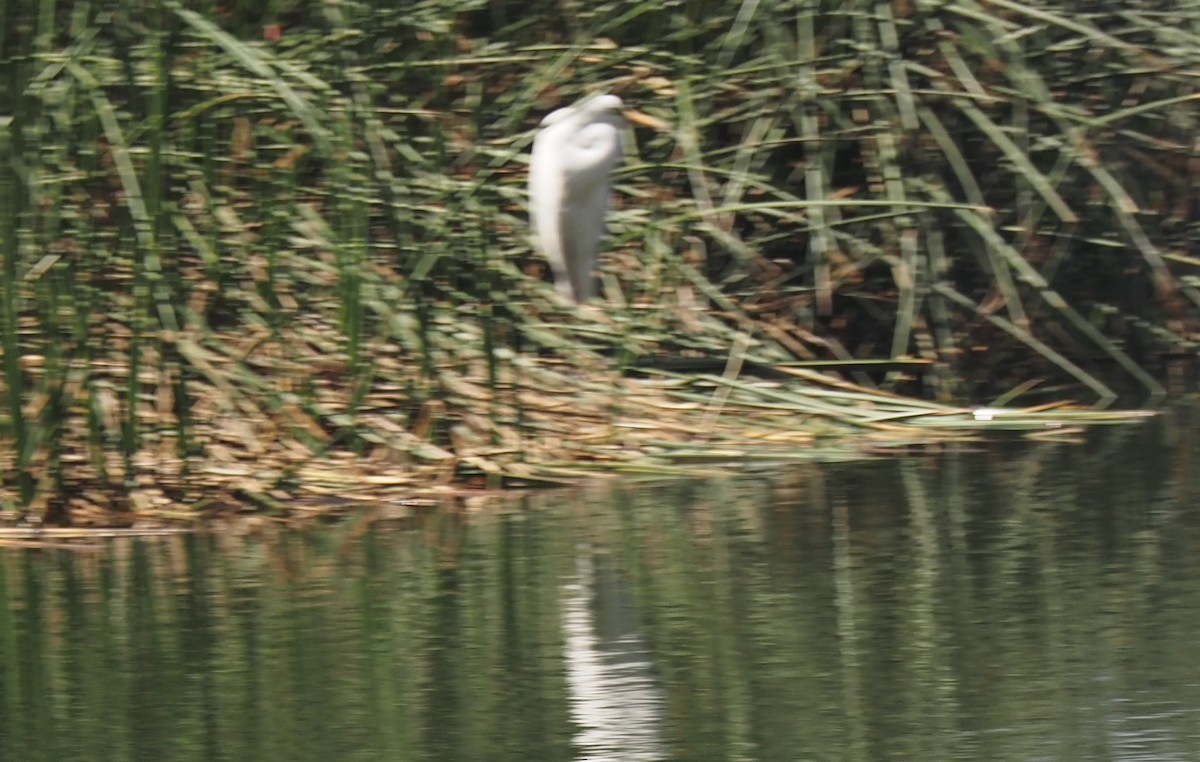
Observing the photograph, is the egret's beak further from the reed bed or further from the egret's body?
the egret's body

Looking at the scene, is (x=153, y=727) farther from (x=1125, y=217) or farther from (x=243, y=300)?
(x=1125, y=217)

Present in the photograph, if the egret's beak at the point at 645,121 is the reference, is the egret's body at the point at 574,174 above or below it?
below

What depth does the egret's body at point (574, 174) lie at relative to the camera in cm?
514

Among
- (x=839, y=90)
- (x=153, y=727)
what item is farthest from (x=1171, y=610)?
(x=839, y=90)

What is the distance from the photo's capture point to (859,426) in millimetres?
5785

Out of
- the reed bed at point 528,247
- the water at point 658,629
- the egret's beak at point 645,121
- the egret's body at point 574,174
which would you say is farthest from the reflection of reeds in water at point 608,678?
the egret's beak at point 645,121

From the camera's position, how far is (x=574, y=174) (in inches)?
203

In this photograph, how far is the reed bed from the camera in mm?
5180

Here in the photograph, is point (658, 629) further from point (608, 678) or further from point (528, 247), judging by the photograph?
point (528, 247)

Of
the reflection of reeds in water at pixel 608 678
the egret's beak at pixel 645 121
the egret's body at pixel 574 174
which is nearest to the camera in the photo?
the reflection of reeds in water at pixel 608 678

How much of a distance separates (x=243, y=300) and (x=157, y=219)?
64cm

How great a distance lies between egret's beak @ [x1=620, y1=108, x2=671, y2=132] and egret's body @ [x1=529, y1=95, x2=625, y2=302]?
3.90 feet

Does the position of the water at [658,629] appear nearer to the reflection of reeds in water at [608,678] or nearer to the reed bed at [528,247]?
the reflection of reeds in water at [608,678]

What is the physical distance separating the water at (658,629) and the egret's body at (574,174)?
617 millimetres
